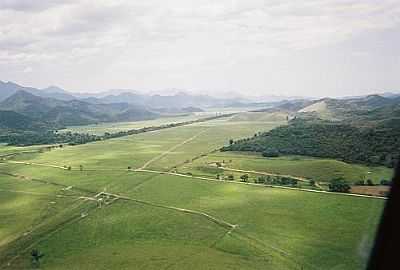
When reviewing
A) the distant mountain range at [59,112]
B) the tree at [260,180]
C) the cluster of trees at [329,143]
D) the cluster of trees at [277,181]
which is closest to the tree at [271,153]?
the cluster of trees at [329,143]

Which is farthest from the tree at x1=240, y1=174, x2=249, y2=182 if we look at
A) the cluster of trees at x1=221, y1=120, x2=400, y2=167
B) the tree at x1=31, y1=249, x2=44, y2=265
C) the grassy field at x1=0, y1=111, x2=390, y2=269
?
the tree at x1=31, y1=249, x2=44, y2=265

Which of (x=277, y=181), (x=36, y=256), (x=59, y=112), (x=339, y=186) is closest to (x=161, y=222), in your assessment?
(x=36, y=256)

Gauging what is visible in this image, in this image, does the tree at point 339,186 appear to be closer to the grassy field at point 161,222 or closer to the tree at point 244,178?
the grassy field at point 161,222

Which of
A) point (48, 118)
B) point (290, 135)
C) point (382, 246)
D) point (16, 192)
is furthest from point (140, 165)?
point (48, 118)

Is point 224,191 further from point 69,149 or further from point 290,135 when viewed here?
point 69,149

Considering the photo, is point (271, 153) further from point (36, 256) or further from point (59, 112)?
point (59, 112)

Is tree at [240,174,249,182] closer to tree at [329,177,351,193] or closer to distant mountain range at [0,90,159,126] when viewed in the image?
tree at [329,177,351,193]
